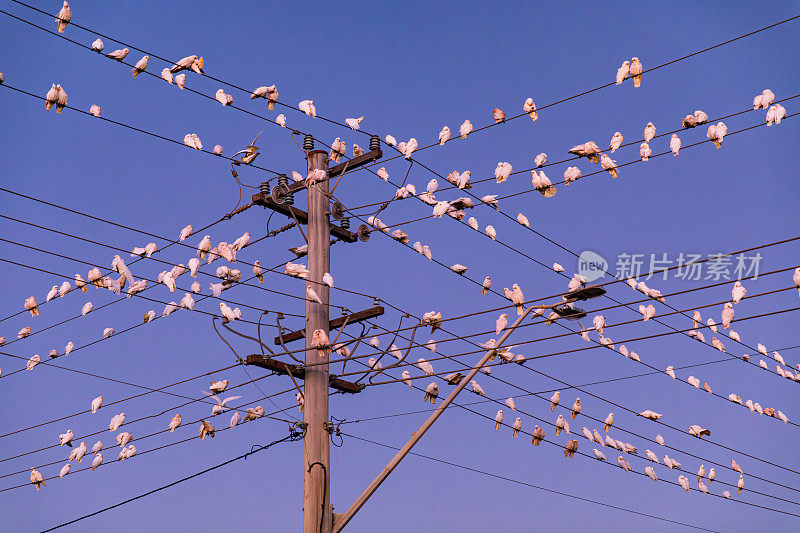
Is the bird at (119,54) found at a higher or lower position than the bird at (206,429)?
higher

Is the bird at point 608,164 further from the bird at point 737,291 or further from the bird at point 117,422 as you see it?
the bird at point 117,422

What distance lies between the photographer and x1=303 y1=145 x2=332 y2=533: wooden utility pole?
998cm

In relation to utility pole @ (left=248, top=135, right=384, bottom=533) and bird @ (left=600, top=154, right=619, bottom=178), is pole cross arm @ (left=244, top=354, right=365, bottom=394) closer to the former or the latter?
utility pole @ (left=248, top=135, right=384, bottom=533)

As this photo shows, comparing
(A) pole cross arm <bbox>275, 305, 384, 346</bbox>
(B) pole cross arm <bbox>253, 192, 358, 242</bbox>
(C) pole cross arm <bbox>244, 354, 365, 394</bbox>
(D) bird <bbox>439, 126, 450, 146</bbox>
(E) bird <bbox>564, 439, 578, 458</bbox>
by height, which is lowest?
(E) bird <bbox>564, 439, 578, 458</bbox>

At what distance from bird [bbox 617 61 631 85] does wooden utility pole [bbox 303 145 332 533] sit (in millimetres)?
3783

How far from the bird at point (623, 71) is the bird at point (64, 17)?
6071mm

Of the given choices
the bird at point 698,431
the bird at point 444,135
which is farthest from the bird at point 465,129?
the bird at point 698,431

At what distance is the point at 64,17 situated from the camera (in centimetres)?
980

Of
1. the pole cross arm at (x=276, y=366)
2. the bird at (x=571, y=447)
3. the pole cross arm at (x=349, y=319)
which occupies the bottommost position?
the bird at (x=571, y=447)

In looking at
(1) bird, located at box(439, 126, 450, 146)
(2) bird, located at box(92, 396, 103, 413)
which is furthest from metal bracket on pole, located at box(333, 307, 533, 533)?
(2) bird, located at box(92, 396, 103, 413)

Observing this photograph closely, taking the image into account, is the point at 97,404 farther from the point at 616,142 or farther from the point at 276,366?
the point at 616,142

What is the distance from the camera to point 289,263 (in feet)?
35.9

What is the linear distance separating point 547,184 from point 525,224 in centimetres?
97

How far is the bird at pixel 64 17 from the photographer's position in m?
9.70
